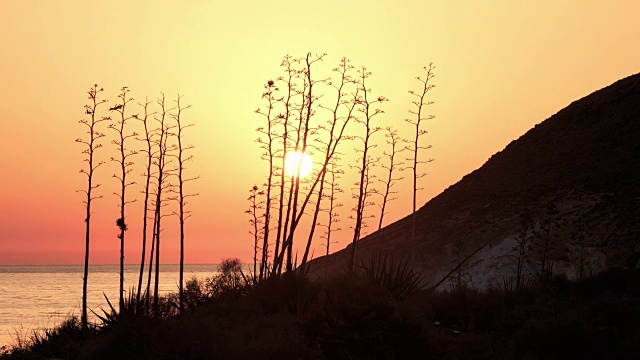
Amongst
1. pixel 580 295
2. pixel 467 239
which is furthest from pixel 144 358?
pixel 467 239

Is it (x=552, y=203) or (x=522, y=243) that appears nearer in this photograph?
(x=522, y=243)

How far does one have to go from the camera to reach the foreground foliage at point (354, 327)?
47.4ft

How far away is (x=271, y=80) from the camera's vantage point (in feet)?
95.8

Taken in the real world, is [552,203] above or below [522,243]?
above

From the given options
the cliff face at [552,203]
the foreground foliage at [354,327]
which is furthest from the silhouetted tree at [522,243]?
the foreground foliage at [354,327]

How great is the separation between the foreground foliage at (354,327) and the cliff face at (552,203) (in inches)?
1347

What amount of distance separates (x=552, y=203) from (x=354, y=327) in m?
44.1

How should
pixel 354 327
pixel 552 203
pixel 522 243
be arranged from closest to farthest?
1. pixel 354 327
2. pixel 522 243
3. pixel 552 203

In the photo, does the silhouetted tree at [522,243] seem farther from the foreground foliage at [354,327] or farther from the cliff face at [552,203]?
the foreground foliage at [354,327]

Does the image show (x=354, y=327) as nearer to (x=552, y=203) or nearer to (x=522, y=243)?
(x=522, y=243)

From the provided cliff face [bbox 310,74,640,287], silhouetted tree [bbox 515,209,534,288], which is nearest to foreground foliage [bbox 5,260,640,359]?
silhouetted tree [bbox 515,209,534,288]

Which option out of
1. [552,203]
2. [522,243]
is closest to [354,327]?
[522,243]

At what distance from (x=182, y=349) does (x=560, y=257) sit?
Result: 53.9 meters

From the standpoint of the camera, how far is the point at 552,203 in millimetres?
56219
